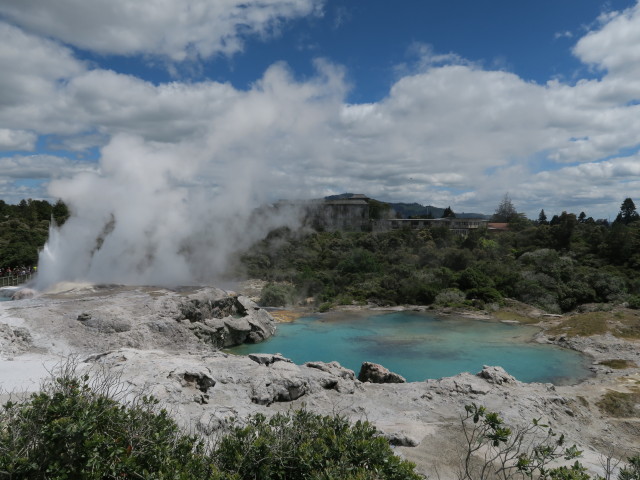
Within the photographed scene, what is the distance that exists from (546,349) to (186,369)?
58.5 ft

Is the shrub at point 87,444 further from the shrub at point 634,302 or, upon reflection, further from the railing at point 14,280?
the shrub at point 634,302

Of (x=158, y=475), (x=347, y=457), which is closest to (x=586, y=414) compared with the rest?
(x=347, y=457)

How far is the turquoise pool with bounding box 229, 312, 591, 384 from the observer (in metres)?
18.7

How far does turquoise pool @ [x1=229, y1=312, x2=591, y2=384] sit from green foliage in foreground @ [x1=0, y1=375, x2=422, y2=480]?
12609 millimetres

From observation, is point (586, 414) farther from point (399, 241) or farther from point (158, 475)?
point (399, 241)

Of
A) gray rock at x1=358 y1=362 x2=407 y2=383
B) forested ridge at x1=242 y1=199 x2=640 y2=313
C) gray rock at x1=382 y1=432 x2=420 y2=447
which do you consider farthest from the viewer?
forested ridge at x1=242 y1=199 x2=640 y2=313

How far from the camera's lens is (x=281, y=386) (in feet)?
42.7

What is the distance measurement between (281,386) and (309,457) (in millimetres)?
7915

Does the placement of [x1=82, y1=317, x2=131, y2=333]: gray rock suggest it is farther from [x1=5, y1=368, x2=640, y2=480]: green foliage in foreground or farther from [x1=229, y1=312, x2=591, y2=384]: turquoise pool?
[x1=5, y1=368, x2=640, y2=480]: green foliage in foreground

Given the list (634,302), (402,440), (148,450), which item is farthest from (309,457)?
(634,302)

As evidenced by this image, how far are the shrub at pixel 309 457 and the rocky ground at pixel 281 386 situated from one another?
388cm

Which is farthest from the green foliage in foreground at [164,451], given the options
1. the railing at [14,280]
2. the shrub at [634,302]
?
the railing at [14,280]

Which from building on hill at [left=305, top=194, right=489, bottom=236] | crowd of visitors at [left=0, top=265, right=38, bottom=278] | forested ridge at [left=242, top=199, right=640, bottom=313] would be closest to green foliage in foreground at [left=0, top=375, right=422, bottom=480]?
forested ridge at [left=242, top=199, right=640, bottom=313]

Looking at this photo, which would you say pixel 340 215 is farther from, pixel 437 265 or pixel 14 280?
pixel 14 280
